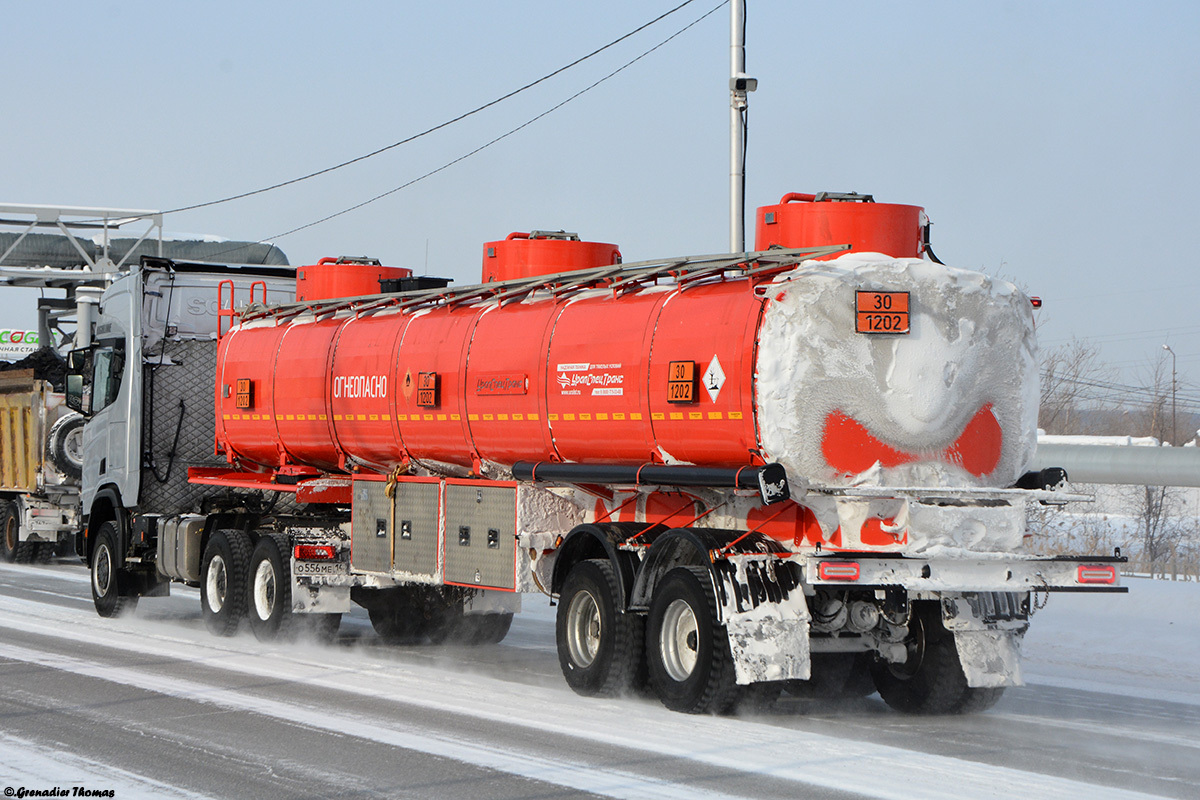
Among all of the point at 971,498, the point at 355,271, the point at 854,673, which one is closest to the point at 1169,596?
the point at 854,673

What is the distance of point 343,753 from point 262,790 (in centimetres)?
104

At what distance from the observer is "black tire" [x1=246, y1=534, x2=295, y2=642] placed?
49.2 ft

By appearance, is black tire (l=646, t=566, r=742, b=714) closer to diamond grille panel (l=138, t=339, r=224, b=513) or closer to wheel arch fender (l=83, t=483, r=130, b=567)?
diamond grille panel (l=138, t=339, r=224, b=513)

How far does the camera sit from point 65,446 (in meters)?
25.2

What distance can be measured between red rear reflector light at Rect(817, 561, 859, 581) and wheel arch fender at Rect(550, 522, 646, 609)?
176 centimetres

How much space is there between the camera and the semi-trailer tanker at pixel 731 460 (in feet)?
32.8

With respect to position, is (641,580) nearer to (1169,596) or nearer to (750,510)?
(750,510)

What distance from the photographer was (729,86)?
17.3m

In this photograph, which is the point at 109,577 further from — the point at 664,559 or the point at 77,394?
the point at 664,559

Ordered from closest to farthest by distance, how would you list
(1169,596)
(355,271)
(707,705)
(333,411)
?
(707,705) → (333,411) → (355,271) → (1169,596)

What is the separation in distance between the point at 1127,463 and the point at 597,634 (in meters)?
11.9

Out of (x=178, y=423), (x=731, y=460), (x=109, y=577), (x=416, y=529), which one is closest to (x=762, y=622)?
(x=731, y=460)

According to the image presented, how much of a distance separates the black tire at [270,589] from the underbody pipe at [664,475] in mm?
3727

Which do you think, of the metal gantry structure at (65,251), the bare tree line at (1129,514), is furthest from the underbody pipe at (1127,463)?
the metal gantry structure at (65,251)
